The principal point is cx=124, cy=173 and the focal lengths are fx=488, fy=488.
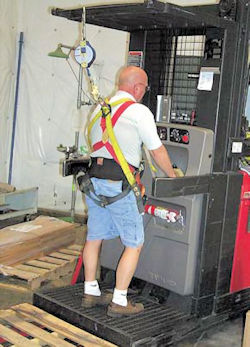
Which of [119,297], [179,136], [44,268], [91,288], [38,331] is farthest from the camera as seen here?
[44,268]

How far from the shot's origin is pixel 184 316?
3.35 m

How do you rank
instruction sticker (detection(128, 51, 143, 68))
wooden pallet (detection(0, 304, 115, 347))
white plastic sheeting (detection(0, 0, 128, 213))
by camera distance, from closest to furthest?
wooden pallet (detection(0, 304, 115, 347)) → instruction sticker (detection(128, 51, 143, 68)) → white plastic sheeting (detection(0, 0, 128, 213))

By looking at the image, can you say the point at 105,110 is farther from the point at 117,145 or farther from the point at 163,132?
the point at 163,132

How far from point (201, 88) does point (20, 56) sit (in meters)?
4.41

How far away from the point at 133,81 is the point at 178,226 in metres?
1.05

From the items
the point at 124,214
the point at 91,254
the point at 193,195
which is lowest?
the point at 91,254

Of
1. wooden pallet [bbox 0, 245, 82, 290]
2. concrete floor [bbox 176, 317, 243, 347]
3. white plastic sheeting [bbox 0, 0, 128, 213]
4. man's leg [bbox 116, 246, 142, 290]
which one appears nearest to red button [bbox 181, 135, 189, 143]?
man's leg [bbox 116, 246, 142, 290]

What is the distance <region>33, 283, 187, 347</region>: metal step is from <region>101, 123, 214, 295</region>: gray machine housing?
195 mm

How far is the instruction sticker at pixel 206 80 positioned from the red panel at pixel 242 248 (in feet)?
2.30

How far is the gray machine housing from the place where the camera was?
332 cm

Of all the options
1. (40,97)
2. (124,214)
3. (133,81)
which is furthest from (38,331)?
(40,97)

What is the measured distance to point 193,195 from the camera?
130 inches

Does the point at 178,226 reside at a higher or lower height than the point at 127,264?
higher

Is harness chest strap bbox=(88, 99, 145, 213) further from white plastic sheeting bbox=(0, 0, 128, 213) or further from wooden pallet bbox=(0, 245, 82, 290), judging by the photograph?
white plastic sheeting bbox=(0, 0, 128, 213)
